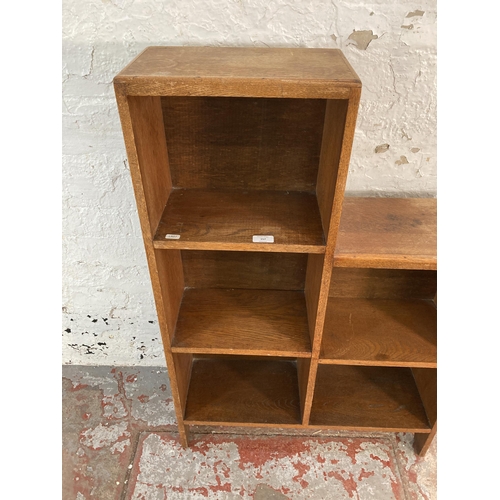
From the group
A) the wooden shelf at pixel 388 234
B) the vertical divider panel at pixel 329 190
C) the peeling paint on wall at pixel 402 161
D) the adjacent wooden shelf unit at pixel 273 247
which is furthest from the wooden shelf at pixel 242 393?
the peeling paint on wall at pixel 402 161

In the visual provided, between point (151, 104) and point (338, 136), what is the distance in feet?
1.80

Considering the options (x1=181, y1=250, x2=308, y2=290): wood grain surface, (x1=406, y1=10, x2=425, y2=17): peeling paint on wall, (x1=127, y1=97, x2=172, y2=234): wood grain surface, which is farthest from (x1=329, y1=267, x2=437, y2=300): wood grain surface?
(x1=406, y1=10, x2=425, y2=17): peeling paint on wall

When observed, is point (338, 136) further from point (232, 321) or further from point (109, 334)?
point (109, 334)

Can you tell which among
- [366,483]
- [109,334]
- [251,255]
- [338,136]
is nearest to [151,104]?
[338,136]

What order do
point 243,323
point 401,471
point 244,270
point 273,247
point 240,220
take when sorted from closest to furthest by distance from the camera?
1. point 273,247
2. point 240,220
3. point 243,323
4. point 244,270
5. point 401,471

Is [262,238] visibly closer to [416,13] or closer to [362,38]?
[362,38]

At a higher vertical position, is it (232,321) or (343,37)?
(343,37)

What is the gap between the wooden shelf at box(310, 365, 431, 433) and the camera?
167cm

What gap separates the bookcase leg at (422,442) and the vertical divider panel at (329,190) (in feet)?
1.94

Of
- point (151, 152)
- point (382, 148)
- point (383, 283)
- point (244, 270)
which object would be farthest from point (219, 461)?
point (382, 148)

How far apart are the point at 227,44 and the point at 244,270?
810 millimetres

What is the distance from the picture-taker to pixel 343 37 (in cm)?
122

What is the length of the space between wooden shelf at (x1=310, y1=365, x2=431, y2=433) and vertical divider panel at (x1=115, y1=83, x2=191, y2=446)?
640 millimetres

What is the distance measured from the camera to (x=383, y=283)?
163 cm
